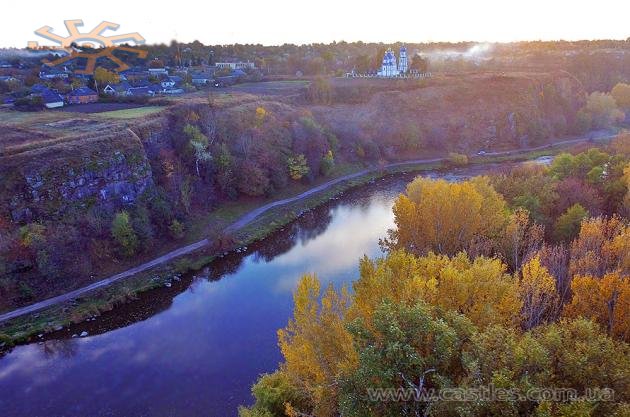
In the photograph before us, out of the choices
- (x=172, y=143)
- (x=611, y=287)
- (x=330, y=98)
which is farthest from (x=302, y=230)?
(x=330, y=98)

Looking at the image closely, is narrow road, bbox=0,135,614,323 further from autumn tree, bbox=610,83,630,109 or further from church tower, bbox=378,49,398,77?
autumn tree, bbox=610,83,630,109

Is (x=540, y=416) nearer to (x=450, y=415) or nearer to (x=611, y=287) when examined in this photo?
(x=450, y=415)

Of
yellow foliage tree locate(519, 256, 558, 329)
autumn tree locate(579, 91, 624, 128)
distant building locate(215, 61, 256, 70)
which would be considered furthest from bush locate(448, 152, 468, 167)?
distant building locate(215, 61, 256, 70)

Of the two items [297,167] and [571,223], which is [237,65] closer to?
[297,167]

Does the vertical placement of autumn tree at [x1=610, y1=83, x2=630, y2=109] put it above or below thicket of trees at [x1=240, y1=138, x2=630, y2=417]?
above

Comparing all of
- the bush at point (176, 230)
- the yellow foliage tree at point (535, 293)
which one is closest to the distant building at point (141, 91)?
the bush at point (176, 230)

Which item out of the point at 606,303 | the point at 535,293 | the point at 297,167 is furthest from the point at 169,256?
the point at 606,303
